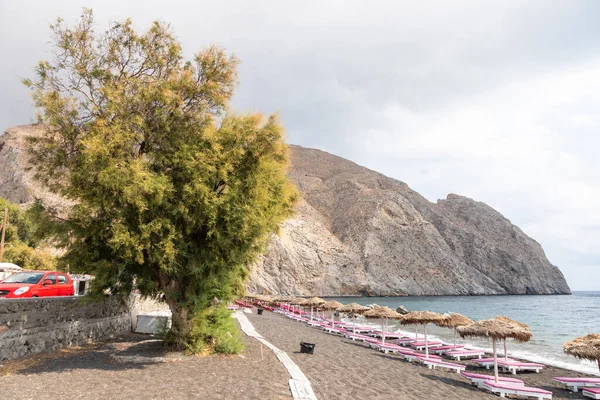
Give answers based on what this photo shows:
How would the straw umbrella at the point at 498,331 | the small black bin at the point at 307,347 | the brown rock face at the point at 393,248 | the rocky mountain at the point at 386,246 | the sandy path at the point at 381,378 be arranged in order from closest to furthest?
the sandy path at the point at 381,378 < the straw umbrella at the point at 498,331 < the small black bin at the point at 307,347 < the rocky mountain at the point at 386,246 < the brown rock face at the point at 393,248

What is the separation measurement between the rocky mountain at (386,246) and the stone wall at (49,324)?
6767 centimetres

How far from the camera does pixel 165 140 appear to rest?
12.7 meters

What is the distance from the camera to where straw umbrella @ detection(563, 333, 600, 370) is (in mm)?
12664

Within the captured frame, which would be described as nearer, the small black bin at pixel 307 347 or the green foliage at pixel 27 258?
the small black bin at pixel 307 347

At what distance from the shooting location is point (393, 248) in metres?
99.6

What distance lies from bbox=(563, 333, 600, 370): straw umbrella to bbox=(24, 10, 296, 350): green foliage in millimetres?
11180

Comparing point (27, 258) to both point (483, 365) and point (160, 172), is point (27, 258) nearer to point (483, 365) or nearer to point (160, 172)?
point (160, 172)

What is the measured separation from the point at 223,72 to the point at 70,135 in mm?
5440

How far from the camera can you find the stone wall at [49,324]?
11102 mm

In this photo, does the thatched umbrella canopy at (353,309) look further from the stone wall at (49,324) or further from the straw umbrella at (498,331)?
the stone wall at (49,324)

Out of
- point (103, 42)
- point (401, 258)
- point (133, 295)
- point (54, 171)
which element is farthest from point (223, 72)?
point (401, 258)

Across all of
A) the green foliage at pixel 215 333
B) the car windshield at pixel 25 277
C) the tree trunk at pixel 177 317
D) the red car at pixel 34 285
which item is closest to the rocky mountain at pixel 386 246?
the red car at pixel 34 285

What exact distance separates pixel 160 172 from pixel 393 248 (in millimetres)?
93281

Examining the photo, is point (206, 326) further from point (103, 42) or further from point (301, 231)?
point (301, 231)
